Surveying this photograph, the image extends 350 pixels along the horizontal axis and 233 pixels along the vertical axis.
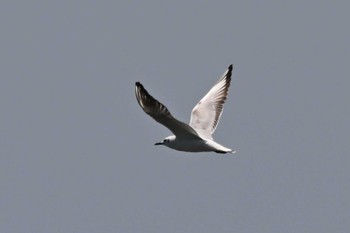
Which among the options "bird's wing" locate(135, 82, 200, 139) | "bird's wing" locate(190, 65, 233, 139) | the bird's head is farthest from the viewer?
"bird's wing" locate(190, 65, 233, 139)

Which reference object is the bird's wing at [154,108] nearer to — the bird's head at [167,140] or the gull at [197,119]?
the gull at [197,119]

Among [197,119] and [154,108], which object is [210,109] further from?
[154,108]

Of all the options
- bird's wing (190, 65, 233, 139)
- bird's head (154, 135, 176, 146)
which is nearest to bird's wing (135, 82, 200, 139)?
bird's head (154, 135, 176, 146)

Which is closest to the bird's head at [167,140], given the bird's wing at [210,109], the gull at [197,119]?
the gull at [197,119]

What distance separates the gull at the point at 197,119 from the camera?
2436 centimetres

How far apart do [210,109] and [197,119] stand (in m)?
0.70

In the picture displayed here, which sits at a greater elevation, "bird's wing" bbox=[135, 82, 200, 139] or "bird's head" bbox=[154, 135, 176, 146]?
"bird's wing" bbox=[135, 82, 200, 139]

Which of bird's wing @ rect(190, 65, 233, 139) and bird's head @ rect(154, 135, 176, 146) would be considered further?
bird's wing @ rect(190, 65, 233, 139)

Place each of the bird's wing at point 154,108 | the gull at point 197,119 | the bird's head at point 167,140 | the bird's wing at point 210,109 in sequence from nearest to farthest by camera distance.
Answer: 1. the bird's wing at point 154,108
2. the gull at point 197,119
3. the bird's head at point 167,140
4. the bird's wing at point 210,109

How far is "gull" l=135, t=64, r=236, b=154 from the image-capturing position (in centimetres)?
2436

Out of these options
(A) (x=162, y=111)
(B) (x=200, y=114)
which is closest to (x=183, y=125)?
(A) (x=162, y=111)

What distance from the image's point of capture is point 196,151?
88.6 feet

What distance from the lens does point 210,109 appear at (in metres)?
30.0

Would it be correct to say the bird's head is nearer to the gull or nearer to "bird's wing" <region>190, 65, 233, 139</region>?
the gull
